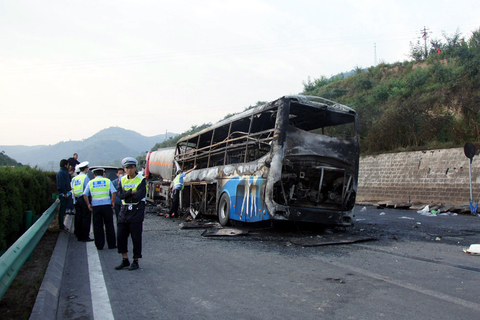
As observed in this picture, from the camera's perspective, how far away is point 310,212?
883 cm

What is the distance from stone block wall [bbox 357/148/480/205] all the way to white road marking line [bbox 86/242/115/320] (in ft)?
51.2

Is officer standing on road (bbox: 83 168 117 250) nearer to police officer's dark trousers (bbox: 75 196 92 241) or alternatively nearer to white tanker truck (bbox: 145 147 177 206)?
police officer's dark trousers (bbox: 75 196 92 241)

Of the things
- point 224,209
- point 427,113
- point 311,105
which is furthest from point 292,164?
point 427,113

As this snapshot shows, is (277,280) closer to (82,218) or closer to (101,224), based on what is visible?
(101,224)

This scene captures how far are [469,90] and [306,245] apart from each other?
58.4 feet

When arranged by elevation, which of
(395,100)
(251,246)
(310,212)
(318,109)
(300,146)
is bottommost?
(251,246)

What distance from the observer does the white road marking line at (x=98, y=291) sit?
3.87 meters

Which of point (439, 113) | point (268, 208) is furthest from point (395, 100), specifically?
point (268, 208)

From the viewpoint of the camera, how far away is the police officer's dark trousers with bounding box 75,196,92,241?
852cm

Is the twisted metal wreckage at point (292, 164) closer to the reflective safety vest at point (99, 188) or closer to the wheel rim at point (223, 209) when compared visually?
the wheel rim at point (223, 209)

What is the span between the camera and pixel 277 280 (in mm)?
5055

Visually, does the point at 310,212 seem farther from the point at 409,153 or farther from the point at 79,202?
the point at 409,153

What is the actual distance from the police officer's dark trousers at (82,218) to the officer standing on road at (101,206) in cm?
84

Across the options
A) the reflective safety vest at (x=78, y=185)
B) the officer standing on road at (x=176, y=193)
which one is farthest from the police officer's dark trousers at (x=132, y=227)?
the officer standing on road at (x=176, y=193)
